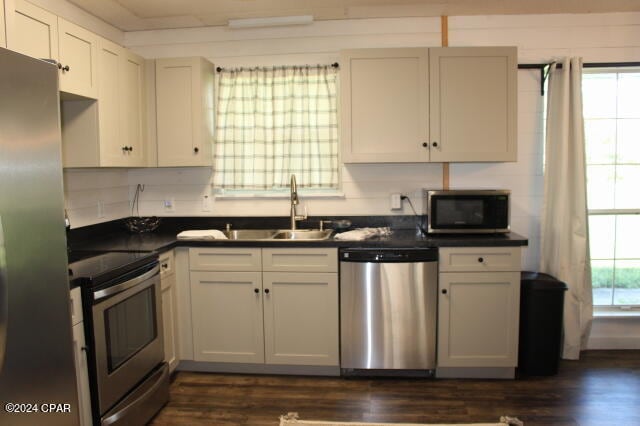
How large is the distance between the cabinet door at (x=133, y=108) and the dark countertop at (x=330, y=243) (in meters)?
0.57

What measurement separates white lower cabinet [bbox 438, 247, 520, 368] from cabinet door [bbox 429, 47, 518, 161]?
71cm

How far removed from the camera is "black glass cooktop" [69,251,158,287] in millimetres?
2305

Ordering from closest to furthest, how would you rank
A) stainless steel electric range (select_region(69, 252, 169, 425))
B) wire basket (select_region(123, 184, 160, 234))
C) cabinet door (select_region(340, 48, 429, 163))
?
1. stainless steel electric range (select_region(69, 252, 169, 425))
2. cabinet door (select_region(340, 48, 429, 163))
3. wire basket (select_region(123, 184, 160, 234))

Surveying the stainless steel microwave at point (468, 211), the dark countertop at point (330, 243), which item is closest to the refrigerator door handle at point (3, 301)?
the dark countertop at point (330, 243)

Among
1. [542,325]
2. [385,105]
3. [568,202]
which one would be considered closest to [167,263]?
[385,105]

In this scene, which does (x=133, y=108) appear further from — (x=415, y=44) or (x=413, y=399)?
(x=413, y=399)

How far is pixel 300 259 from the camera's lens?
10.9 ft

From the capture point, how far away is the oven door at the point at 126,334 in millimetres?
2369

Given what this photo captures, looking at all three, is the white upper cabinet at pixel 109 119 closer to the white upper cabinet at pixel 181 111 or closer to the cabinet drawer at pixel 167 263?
the white upper cabinet at pixel 181 111

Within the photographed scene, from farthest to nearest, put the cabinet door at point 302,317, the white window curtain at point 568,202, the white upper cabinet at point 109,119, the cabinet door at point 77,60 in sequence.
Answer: the white window curtain at point 568,202 < the cabinet door at point 302,317 < the white upper cabinet at point 109,119 < the cabinet door at point 77,60

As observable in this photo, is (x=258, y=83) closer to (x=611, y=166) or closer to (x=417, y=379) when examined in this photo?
(x=417, y=379)

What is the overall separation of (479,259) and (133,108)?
2.53m

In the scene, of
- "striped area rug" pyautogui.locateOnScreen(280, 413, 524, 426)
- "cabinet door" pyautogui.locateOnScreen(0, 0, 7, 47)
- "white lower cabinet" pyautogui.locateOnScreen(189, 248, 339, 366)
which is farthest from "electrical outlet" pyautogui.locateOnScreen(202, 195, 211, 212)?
"cabinet door" pyautogui.locateOnScreen(0, 0, 7, 47)

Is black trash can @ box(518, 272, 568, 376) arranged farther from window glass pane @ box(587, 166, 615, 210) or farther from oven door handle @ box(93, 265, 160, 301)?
oven door handle @ box(93, 265, 160, 301)
